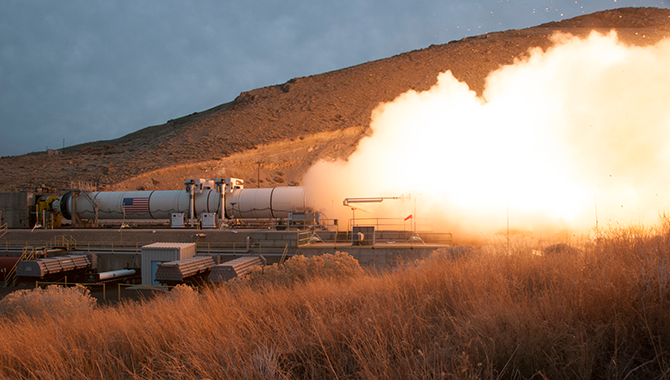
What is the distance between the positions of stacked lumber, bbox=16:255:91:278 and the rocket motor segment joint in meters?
5.47

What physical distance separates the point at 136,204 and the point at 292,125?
33.5 metres

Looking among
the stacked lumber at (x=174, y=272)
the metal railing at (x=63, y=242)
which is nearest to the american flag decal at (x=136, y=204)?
the metal railing at (x=63, y=242)

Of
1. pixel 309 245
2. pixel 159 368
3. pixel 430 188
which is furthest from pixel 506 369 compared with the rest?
pixel 430 188

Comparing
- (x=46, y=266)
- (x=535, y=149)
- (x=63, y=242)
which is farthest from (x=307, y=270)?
(x=63, y=242)

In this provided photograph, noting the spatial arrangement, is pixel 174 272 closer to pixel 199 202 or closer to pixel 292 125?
pixel 199 202

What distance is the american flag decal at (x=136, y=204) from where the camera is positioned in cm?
2419

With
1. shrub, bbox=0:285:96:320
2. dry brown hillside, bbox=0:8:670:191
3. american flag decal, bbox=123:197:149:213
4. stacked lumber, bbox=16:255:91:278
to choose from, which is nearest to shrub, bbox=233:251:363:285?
shrub, bbox=0:285:96:320

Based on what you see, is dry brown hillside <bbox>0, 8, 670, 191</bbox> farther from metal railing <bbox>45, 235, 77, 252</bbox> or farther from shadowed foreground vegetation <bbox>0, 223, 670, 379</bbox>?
shadowed foreground vegetation <bbox>0, 223, 670, 379</bbox>

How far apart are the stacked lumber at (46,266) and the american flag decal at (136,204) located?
17.0ft

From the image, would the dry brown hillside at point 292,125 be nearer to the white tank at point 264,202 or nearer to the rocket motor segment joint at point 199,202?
the rocket motor segment joint at point 199,202

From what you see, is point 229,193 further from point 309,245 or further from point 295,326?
point 295,326

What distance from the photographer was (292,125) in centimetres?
5534

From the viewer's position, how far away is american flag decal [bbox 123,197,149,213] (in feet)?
79.4

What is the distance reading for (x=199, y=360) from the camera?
11.9ft
